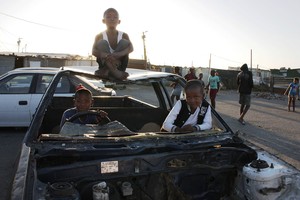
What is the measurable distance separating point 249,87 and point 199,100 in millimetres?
7570

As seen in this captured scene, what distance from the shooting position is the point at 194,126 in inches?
145

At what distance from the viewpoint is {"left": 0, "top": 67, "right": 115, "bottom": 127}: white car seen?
859 centimetres

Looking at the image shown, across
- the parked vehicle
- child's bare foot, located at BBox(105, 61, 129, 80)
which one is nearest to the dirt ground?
the parked vehicle

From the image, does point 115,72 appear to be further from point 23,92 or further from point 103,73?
point 23,92

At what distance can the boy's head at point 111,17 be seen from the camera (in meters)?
4.34

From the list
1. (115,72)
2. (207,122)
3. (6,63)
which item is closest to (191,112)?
(207,122)

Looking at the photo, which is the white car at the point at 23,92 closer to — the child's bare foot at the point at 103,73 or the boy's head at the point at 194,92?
the child's bare foot at the point at 103,73

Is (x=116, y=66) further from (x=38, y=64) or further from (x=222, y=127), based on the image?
(x=38, y=64)

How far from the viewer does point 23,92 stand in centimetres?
877

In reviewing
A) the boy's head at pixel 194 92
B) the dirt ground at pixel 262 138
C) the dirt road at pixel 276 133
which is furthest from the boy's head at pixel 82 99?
the dirt road at pixel 276 133

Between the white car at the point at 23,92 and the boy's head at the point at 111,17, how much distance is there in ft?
13.7

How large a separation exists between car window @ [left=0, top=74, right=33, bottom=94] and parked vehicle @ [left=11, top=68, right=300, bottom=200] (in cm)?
565

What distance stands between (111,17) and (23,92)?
17.1 feet

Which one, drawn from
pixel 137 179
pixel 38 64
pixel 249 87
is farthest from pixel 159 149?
pixel 38 64
